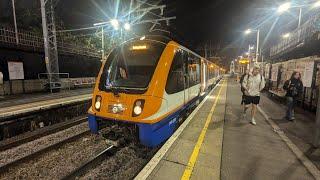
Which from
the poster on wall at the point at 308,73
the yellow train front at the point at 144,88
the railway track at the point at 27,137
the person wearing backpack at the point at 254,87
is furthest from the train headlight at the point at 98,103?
the poster on wall at the point at 308,73

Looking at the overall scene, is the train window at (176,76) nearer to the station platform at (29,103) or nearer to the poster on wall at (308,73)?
the station platform at (29,103)

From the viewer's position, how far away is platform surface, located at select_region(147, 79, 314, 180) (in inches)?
150

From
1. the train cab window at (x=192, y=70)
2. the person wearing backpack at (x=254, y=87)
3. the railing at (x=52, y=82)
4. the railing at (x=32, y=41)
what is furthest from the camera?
the railing at (x=52, y=82)

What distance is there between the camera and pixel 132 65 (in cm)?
576

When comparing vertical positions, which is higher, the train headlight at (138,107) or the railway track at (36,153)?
the train headlight at (138,107)

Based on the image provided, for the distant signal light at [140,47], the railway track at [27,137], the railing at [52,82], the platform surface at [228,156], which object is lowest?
the railway track at [27,137]

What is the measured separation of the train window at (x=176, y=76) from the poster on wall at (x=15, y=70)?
15.3 m

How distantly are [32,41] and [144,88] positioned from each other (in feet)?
63.0

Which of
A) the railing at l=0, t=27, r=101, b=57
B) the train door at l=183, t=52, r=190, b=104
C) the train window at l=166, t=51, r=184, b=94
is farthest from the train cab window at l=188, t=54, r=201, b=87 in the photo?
the railing at l=0, t=27, r=101, b=57

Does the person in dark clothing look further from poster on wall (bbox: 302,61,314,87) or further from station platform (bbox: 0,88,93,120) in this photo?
station platform (bbox: 0,88,93,120)

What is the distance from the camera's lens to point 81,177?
4.44 m

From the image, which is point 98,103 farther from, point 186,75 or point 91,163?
point 186,75

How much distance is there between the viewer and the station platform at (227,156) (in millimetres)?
3816

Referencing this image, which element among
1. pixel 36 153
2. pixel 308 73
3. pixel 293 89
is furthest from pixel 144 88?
pixel 308 73
